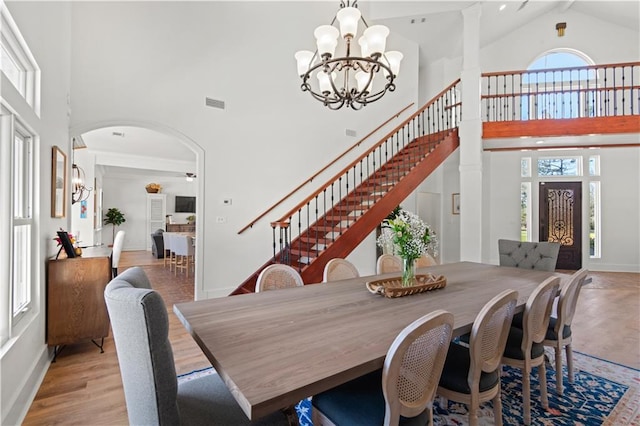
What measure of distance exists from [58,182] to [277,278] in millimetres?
2438

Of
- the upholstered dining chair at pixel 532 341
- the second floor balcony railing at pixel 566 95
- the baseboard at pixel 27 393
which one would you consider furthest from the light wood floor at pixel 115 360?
the second floor balcony railing at pixel 566 95

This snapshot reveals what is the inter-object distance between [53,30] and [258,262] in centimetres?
353

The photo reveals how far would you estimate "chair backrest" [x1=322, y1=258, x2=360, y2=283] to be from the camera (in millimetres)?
2742

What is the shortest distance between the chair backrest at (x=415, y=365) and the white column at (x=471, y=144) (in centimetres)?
447

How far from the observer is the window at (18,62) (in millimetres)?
1855

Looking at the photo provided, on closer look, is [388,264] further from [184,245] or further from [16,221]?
[184,245]

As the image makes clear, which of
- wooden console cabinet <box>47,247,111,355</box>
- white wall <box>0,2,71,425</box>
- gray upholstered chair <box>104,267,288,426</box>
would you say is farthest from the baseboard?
gray upholstered chair <box>104,267,288,426</box>

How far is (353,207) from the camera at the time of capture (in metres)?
4.89

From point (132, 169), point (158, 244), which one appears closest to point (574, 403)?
point (158, 244)

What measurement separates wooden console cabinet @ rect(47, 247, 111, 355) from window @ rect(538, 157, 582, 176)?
30.0 feet

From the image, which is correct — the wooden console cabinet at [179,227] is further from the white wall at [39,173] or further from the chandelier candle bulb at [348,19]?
the chandelier candle bulb at [348,19]

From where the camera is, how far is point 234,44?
4.67 metres

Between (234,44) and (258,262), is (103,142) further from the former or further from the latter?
(258,262)

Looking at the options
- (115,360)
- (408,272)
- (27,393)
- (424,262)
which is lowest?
(115,360)
